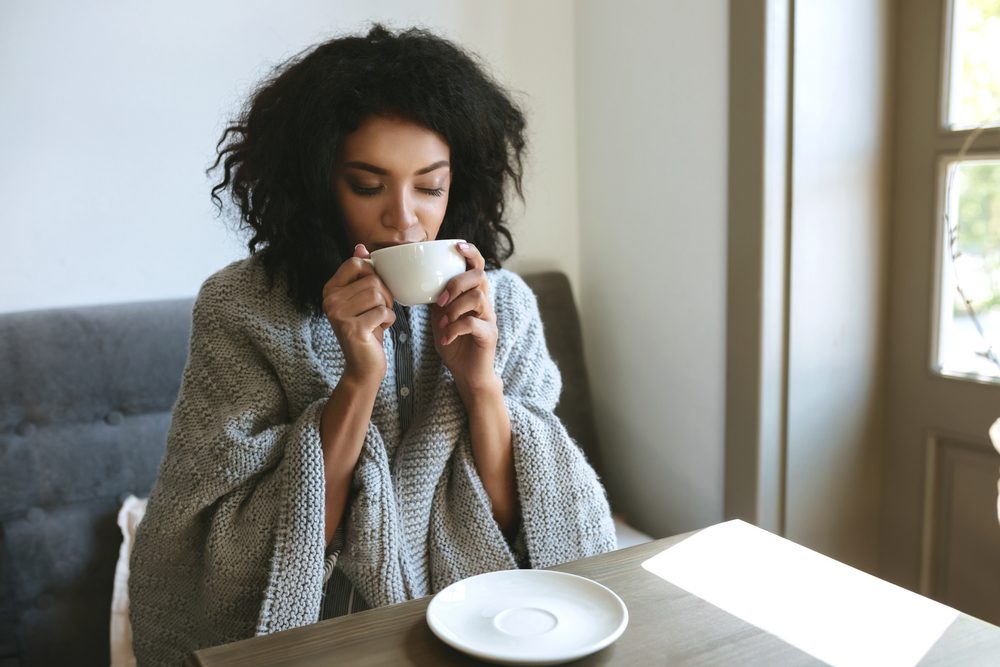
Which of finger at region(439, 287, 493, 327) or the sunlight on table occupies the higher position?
finger at region(439, 287, 493, 327)

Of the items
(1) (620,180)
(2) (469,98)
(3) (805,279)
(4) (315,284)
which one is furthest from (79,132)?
(3) (805,279)

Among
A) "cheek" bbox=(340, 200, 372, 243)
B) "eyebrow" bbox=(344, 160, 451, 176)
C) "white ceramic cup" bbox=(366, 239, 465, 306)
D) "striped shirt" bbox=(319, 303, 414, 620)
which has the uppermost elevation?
"eyebrow" bbox=(344, 160, 451, 176)

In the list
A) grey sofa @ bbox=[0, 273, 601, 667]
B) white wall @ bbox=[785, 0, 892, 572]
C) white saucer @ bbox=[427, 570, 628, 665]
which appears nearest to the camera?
white saucer @ bbox=[427, 570, 628, 665]

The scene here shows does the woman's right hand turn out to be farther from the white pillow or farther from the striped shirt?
the white pillow

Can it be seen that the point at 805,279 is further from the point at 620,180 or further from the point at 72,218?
the point at 72,218

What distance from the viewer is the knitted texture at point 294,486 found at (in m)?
1.12

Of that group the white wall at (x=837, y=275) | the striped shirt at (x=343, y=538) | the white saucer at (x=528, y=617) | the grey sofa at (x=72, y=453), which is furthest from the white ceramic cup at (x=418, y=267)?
the white wall at (x=837, y=275)

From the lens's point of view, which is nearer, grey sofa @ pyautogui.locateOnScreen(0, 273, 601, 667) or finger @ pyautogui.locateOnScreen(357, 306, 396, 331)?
finger @ pyautogui.locateOnScreen(357, 306, 396, 331)

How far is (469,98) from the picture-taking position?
48.7 inches

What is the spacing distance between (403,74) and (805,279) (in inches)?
36.6

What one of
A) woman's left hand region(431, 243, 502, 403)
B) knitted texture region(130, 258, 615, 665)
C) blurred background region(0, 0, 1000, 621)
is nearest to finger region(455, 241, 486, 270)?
woman's left hand region(431, 243, 502, 403)

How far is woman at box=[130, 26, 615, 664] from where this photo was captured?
Answer: 1.12 meters

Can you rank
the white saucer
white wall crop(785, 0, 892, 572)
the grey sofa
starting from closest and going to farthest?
the white saucer → the grey sofa → white wall crop(785, 0, 892, 572)

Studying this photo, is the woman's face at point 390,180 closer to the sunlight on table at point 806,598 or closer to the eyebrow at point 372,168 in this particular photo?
the eyebrow at point 372,168
